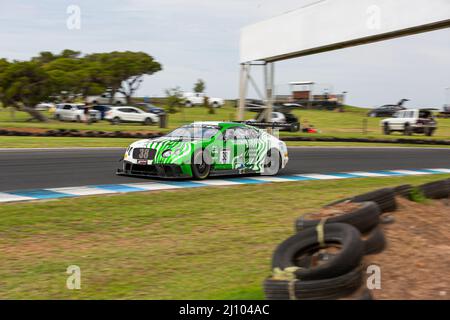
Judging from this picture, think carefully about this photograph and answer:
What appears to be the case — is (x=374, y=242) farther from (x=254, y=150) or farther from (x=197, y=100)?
(x=197, y=100)

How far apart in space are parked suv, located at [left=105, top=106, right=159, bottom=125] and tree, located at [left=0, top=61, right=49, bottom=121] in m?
4.70

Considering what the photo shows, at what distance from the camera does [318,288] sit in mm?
3824

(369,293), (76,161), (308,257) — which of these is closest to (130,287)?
(308,257)

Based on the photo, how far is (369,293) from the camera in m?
3.90

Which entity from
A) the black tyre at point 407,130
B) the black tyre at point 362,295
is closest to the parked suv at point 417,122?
the black tyre at point 407,130

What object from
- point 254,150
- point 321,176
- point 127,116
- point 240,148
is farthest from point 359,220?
point 127,116

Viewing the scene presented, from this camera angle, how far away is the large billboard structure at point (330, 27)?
17.8m

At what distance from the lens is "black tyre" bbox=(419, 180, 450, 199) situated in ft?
23.3

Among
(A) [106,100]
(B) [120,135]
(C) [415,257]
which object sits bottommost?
(C) [415,257]

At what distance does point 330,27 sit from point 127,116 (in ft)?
66.8

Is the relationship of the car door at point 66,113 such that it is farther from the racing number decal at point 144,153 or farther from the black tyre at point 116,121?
the racing number decal at point 144,153

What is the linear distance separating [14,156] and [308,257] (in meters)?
10.4

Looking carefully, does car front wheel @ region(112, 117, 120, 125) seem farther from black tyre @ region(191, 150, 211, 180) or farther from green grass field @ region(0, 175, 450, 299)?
green grass field @ region(0, 175, 450, 299)
